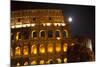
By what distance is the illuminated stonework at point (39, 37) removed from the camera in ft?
7.28

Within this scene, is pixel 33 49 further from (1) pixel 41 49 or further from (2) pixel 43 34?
(2) pixel 43 34

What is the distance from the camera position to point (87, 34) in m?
2.52

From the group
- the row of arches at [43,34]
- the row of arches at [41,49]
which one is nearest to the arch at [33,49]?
the row of arches at [41,49]

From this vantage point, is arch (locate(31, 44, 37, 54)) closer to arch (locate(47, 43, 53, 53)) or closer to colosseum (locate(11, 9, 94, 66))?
colosseum (locate(11, 9, 94, 66))

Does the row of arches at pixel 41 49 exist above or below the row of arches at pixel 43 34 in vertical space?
below

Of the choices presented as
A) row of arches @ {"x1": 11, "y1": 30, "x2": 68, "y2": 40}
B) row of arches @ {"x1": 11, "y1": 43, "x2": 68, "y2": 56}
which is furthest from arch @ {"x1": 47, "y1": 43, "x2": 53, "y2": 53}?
row of arches @ {"x1": 11, "y1": 30, "x2": 68, "y2": 40}

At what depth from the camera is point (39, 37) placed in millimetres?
2305

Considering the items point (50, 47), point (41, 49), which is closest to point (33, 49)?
point (41, 49)

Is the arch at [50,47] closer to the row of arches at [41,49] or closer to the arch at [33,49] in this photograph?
the row of arches at [41,49]

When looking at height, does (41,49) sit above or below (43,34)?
below

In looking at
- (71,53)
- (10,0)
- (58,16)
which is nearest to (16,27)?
(10,0)

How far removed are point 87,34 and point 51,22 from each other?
1.77ft

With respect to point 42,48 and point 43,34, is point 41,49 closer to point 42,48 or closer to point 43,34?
point 42,48
